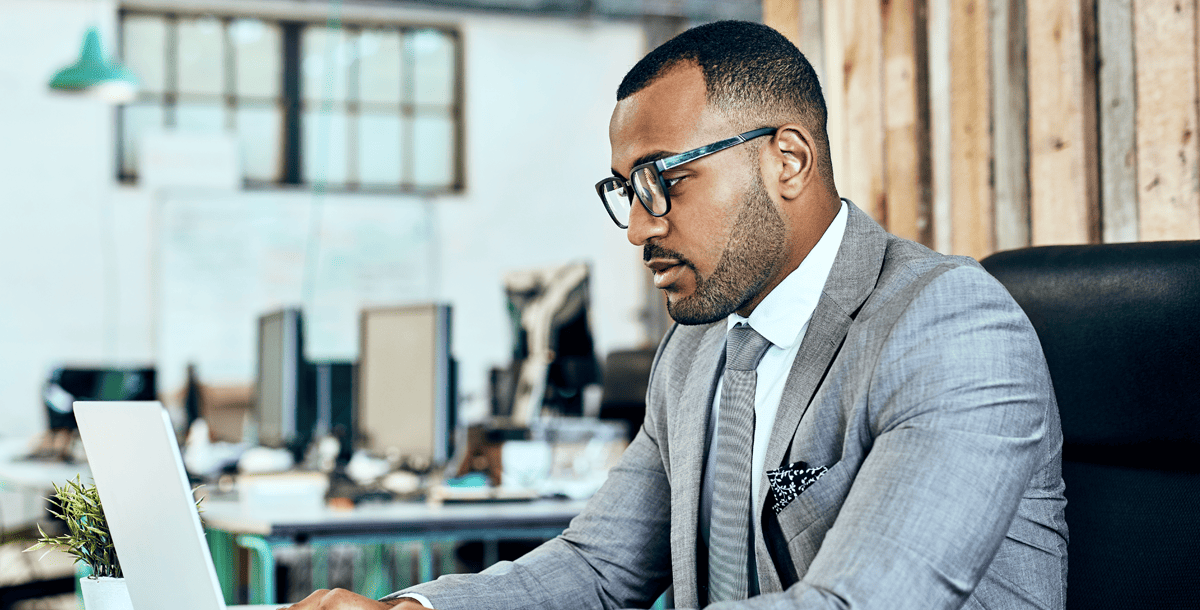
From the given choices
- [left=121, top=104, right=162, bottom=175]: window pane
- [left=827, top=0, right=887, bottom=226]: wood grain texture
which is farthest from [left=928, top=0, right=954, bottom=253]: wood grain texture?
[left=121, top=104, right=162, bottom=175]: window pane

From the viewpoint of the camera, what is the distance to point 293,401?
3.03 meters

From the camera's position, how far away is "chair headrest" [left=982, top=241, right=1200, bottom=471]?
1.04 metres

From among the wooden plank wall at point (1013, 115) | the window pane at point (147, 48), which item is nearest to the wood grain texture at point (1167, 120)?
the wooden plank wall at point (1013, 115)

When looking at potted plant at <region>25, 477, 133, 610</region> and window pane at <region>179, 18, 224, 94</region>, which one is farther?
window pane at <region>179, 18, 224, 94</region>

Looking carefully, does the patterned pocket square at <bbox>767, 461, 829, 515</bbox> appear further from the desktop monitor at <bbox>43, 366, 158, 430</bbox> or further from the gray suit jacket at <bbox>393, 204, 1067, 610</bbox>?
the desktop monitor at <bbox>43, 366, 158, 430</bbox>

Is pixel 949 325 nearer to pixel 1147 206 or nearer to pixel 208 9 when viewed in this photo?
pixel 1147 206

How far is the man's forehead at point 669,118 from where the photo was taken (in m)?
1.15

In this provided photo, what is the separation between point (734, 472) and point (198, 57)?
6.45 meters

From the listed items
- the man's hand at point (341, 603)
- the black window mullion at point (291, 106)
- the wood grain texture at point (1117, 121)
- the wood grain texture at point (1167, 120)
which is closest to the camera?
the man's hand at point (341, 603)

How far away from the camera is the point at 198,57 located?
21.7 feet

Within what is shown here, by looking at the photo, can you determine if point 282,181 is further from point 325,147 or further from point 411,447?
point 411,447

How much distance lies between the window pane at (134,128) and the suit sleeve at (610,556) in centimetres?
605

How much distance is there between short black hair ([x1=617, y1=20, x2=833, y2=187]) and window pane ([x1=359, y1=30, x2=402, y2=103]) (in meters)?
5.98

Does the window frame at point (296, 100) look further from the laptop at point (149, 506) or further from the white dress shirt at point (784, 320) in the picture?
the laptop at point (149, 506)
